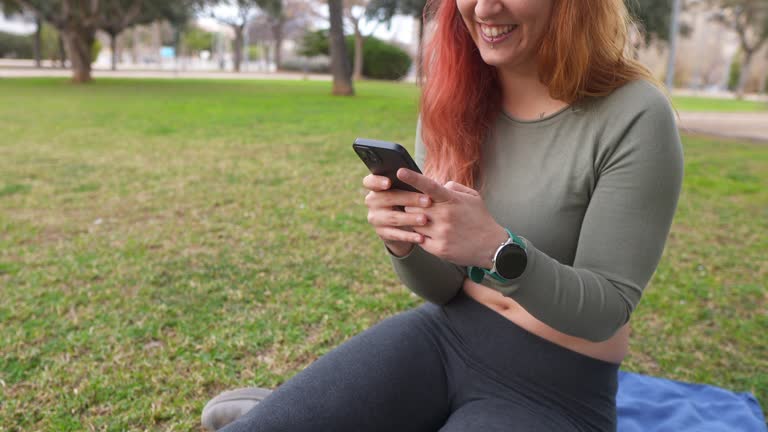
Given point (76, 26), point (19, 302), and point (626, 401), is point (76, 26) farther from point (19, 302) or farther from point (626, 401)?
point (626, 401)

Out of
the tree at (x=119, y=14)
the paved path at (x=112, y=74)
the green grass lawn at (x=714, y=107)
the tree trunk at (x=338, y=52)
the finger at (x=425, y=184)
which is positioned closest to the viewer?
the finger at (x=425, y=184)

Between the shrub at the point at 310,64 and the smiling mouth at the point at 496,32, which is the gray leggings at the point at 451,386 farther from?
the shrub at the point at 310,64

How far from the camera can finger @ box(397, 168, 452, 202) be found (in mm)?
1263

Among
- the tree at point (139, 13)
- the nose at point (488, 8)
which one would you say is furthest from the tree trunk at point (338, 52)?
the nose at point (488, 8)

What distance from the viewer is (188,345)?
3203 millimetres

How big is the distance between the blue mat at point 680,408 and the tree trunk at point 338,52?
15198mm

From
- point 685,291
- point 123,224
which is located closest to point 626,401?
point 685,291

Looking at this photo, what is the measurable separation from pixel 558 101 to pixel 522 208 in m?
0.32

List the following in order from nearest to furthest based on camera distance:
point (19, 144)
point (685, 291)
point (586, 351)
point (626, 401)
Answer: point (586, 351) < point (626, 401) < point (685, 291) < point (19, 144)

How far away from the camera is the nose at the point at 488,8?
61.9 inches

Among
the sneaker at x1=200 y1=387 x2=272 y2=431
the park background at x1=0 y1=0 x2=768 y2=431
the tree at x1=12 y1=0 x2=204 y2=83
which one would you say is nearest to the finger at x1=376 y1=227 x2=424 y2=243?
the park background at x1=0 y1=0 x2=768 y2=431

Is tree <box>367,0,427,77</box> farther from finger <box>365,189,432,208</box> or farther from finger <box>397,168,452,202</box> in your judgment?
finger <box>397,168,452,202</box>

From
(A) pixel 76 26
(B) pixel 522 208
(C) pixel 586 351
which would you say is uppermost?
(A) pixel 76 26

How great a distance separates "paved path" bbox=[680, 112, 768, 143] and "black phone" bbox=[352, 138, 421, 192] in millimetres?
10604
